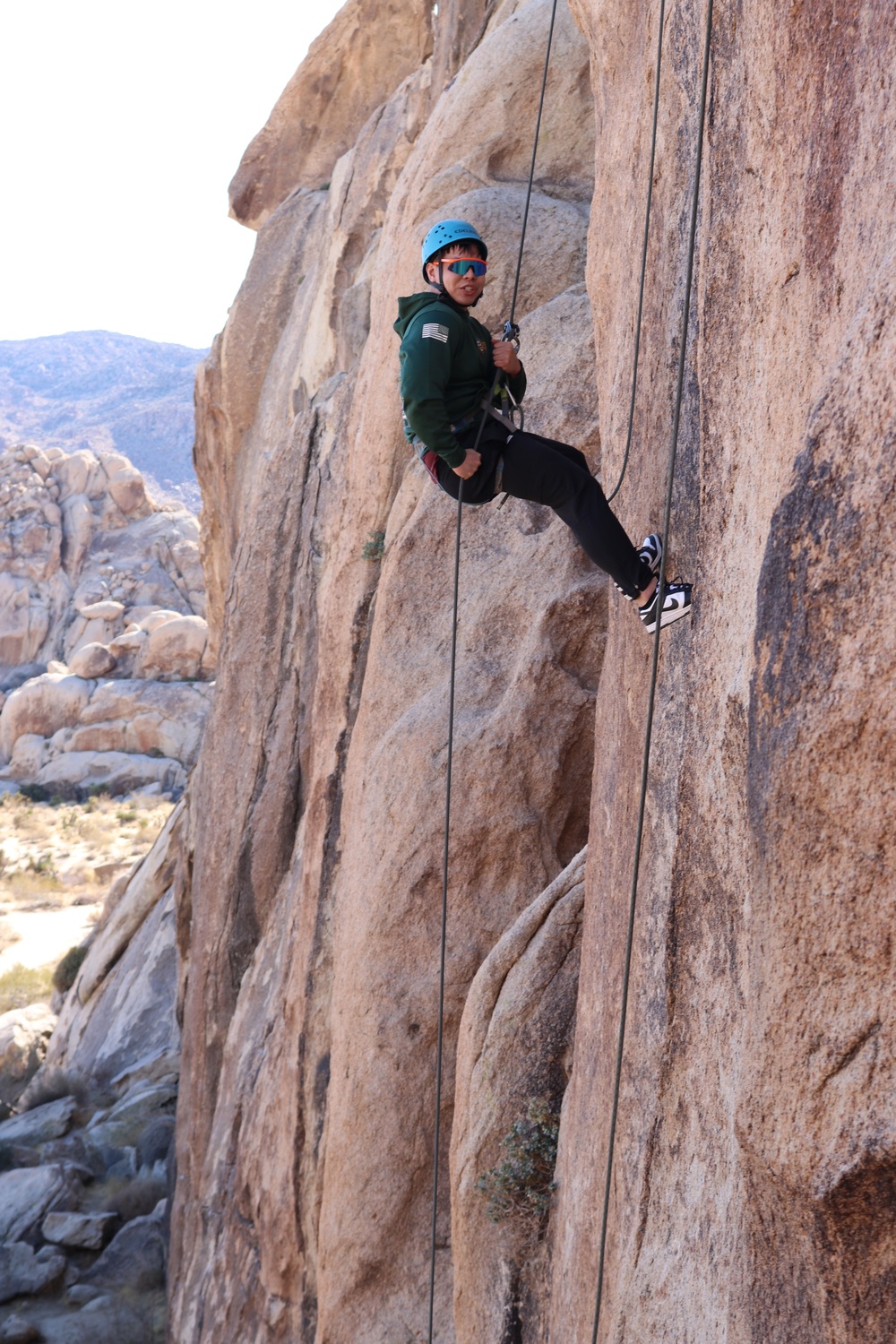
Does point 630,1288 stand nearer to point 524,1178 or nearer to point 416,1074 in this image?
point 524,1178

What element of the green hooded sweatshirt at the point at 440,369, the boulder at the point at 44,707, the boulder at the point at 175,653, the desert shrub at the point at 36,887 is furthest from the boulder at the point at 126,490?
the green hooded sweatshirt at the point at 440,369

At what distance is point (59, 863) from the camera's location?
3197 cm

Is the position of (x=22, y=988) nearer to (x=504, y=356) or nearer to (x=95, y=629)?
(x=504, y=356)

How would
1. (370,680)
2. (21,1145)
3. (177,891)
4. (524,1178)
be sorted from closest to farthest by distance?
(524,1178), (370,680), (177,891), (21,1145)

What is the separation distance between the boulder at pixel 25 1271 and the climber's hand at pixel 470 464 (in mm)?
10940

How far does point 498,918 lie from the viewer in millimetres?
6730

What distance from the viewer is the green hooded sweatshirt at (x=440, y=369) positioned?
5.13 m

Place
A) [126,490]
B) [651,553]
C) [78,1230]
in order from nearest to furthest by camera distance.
Answer: [651,553], [78,1230], [126,490]

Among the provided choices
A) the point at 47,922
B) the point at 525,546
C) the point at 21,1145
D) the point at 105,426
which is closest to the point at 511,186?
the point at 525,546

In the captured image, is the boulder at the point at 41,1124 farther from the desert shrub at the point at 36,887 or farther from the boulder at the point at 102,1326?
the desert shrub at the point at 36,887

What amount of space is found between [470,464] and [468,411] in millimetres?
353

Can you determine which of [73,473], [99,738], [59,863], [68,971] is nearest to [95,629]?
[99,738]

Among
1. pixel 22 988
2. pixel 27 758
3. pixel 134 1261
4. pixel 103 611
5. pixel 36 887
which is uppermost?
pixel 103 611

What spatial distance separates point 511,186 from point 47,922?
23564mm
